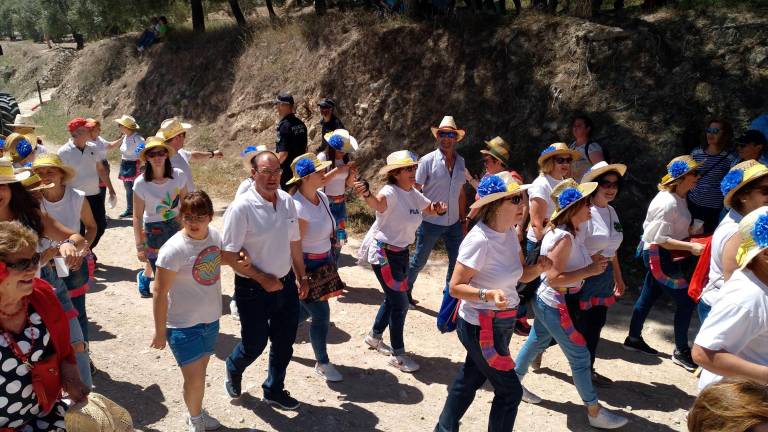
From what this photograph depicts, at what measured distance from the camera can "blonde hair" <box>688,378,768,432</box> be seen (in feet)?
6.87

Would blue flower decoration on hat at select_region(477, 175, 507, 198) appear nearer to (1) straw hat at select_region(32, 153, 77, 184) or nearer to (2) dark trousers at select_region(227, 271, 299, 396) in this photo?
(2) dark trousers at select_region(227, 271, 299, 396)

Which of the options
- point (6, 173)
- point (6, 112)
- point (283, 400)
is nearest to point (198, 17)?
point (6, 112)

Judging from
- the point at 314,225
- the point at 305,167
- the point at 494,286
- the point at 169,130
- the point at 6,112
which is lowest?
the point at 494,286

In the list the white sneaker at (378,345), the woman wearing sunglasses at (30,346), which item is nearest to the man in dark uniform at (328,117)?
the white sneaker at (378,345)

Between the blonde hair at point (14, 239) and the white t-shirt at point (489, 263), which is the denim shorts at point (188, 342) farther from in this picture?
the white t-shirt at point (489, 263)

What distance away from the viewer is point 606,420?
4.72 metres

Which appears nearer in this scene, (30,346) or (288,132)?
(30,346)

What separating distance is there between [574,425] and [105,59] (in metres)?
22.3

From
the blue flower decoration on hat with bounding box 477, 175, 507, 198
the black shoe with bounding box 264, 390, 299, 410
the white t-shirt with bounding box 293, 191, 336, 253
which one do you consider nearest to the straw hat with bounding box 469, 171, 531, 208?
the blue flower decoration on hat with bounding box 477, 175, 507, 198

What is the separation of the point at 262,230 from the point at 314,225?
67 cm

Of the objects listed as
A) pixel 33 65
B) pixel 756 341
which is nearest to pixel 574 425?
pixel 756 341

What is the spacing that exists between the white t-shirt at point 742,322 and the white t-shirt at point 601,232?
1.79 metres

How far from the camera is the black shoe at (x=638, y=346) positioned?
6102 mm

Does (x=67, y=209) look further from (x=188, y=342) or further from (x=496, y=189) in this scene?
(x=496, y=189)
